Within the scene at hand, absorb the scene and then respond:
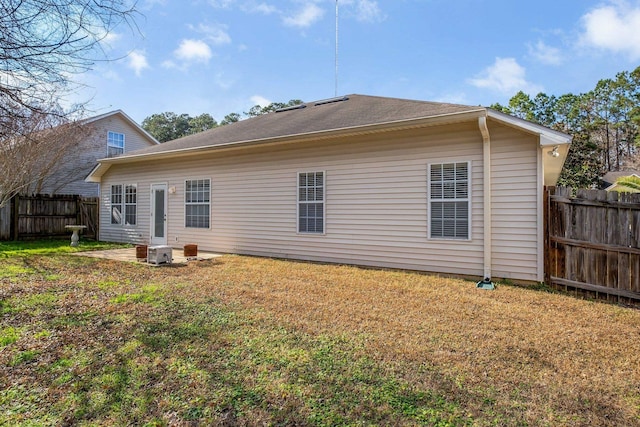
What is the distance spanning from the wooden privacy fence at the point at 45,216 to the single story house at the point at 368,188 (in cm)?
386

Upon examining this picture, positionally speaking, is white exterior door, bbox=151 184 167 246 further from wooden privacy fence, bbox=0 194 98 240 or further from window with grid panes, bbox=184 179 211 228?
wooden privacy fence, bbox=0 194 98 240

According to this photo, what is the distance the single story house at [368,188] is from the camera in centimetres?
586

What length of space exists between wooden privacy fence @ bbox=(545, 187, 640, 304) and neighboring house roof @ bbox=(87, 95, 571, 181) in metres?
1.02

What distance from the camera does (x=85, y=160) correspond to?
1667cm

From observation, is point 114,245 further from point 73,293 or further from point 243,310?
point 243,310

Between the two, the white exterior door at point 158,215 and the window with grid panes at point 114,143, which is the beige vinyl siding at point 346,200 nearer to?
the white exterior door at point 158,215

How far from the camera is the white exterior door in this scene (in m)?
10.4

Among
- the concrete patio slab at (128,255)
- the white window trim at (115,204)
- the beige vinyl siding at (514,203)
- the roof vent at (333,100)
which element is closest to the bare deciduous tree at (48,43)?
the concrete patio slab at (128,255)

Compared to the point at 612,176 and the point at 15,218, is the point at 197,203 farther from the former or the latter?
the point at 612,176

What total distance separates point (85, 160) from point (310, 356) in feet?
60.4

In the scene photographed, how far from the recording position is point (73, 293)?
189 inches

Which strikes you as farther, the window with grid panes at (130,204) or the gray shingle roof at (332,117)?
the window with grid panes at (130,204)

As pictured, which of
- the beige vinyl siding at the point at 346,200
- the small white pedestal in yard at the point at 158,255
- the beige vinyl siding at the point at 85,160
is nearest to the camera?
the beige vinyl siding at the point at 346,200

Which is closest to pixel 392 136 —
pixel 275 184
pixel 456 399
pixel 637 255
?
pixel 275 184
